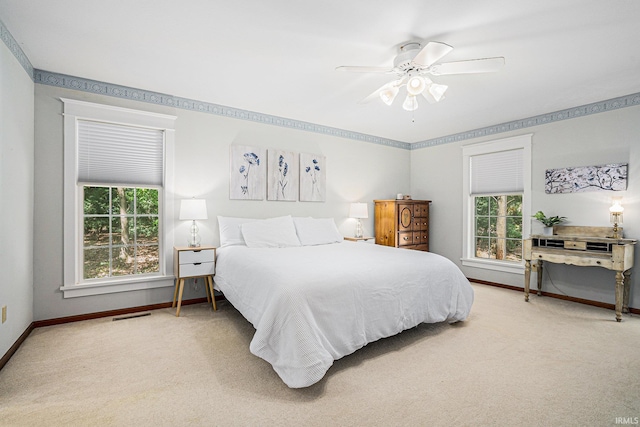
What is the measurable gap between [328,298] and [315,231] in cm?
214

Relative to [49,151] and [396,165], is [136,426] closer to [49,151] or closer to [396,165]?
[49,151]

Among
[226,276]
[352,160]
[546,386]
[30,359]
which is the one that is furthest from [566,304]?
[30,359]

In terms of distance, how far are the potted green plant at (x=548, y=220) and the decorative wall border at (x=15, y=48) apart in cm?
578

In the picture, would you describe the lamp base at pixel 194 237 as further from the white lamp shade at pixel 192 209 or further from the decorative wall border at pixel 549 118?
the decorative wall border at pixel 549 118

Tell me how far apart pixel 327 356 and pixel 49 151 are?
11.0 feet

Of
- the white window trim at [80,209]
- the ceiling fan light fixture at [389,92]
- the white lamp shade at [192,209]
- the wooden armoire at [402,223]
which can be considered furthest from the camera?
the wooden armoire at [402,223]

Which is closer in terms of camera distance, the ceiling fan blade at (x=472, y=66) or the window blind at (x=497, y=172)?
the ceiling fan blade at (x=472, y=66)

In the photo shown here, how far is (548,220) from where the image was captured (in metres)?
4.15

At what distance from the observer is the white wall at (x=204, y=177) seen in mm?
3115

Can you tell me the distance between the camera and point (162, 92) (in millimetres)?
3633

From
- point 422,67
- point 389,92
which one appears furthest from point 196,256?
point 422,67

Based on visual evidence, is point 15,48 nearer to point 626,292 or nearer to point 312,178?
point 312,178

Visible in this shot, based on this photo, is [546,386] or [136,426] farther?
[546,386]

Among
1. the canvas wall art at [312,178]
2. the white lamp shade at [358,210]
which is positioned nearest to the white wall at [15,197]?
the canvas wall art at [312,178]
